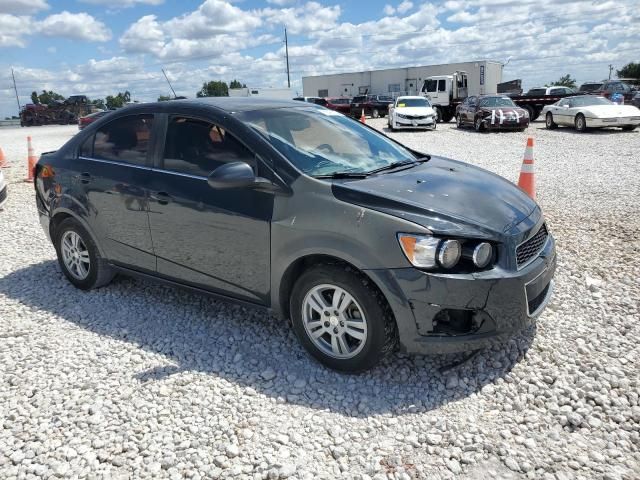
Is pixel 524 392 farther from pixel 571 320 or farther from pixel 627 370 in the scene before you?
pixel 571 320

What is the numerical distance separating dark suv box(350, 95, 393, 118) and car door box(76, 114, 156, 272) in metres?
31.5

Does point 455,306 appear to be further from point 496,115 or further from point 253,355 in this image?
point 496,115

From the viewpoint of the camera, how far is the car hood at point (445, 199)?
2.98 meters

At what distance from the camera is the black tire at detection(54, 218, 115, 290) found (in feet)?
14.9

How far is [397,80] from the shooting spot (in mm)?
43469

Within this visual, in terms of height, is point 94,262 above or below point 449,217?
below

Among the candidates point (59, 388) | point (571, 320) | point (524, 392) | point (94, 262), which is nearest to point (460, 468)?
point (524, 392)

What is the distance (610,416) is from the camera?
2.80 meters

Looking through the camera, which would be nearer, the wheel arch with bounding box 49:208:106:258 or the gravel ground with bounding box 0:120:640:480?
the gravel ground with bounding box 0:120:640:480

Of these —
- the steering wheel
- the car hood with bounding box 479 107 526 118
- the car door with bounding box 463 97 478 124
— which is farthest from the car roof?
the car door with bounding box 463 97 478 124

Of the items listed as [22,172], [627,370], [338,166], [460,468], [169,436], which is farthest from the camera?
[22,172]

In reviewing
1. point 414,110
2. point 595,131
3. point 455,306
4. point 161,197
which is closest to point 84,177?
point 161,197

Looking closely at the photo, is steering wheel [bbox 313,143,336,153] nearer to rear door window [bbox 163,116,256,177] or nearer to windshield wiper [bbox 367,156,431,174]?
windshield wiper [bbox 367,156,431,174]

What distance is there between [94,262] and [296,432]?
2.68 meters
